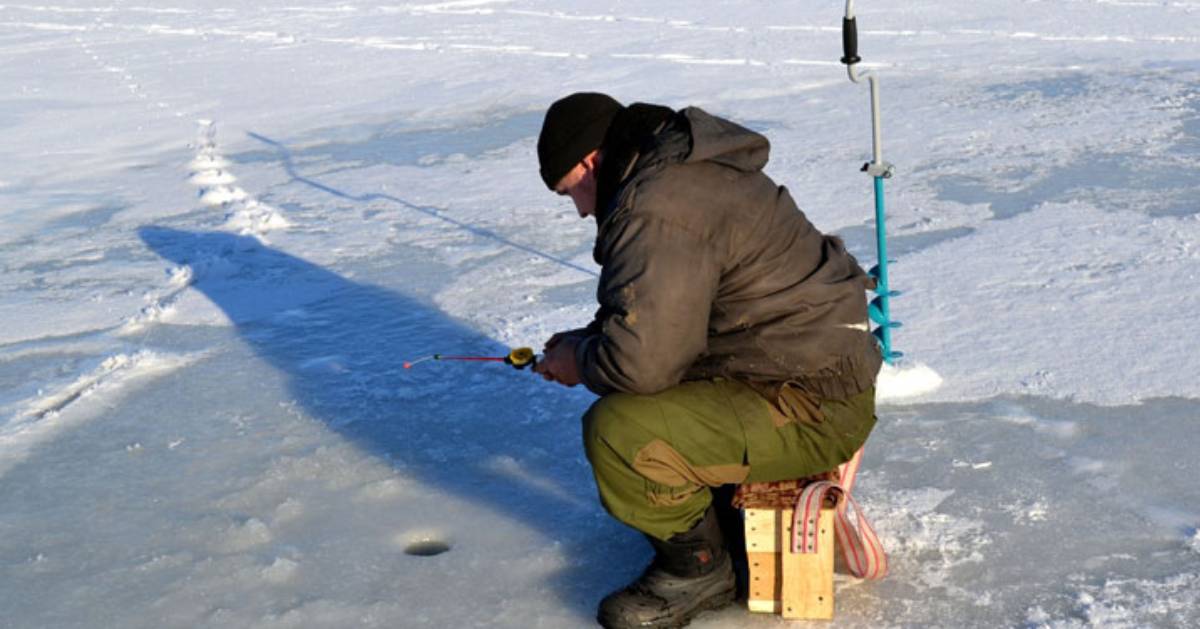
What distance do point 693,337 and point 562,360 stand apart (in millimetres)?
381

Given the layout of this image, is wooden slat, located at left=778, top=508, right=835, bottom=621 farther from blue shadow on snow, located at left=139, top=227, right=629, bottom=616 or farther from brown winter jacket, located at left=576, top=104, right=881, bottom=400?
→ blue shadow on snow, located at left=139, top=227, right=629, bottom=616

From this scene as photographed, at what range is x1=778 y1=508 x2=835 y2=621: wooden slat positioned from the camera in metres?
2.98

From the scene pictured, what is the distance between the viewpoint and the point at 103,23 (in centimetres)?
1814

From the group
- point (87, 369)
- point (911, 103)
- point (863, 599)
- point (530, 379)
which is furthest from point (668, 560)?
point (911, 103)

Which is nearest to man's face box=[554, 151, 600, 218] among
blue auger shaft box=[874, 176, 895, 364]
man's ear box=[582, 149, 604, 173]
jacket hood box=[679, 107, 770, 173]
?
man's ear box=[582, 149, 604, 173]

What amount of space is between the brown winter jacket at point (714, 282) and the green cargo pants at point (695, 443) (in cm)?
5

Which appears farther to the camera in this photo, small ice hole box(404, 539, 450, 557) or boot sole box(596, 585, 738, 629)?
small ice hole box(404, 539, 450, 557)

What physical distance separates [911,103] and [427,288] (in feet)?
15.0

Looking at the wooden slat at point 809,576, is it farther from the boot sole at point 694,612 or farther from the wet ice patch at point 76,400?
the wet ice patch at point 76,400

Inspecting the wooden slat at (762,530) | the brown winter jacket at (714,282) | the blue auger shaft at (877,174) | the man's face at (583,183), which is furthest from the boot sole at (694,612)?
the blue auger shaft at (877,174)

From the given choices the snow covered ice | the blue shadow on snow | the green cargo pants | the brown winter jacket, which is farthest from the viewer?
the blue shadow on snow

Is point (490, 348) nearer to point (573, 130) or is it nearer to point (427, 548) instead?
point (427, 548)

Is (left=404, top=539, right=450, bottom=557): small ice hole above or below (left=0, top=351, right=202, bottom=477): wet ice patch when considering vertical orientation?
below

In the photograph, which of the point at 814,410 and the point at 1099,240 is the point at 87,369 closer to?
the point at 814,410
